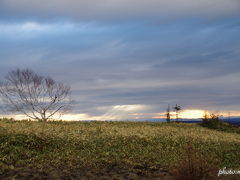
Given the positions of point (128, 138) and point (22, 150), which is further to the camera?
point (128, 138)

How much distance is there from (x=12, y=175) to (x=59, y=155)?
3.34 metres

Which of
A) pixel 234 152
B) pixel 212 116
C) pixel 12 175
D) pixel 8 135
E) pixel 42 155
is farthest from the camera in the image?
pixel 212 116

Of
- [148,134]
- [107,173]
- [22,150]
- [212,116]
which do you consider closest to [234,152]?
[148,134]

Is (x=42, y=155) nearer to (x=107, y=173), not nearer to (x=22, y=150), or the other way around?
(x=22, y=150)

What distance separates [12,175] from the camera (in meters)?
11.1

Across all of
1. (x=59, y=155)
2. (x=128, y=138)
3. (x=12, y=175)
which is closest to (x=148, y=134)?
(x=128, y=138)

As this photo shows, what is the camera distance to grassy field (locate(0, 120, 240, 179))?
1154 centimetres

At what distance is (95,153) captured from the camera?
48.5ft

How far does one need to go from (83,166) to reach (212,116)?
25905mm

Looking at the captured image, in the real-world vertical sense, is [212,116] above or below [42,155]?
above

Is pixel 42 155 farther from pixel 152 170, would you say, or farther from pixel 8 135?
pixel 152 170

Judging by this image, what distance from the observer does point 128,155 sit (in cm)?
1465

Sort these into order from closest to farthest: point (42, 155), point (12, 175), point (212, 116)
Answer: point (12, 175), point (42, 155), point (212, 116)

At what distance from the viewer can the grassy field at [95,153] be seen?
1154 centimetres
